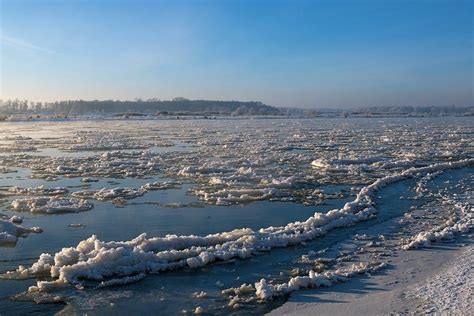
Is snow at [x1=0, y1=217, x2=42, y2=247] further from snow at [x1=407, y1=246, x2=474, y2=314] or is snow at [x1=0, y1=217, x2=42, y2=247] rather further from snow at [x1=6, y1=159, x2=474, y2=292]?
snow at [x1=407, y1=246, x2=474, y2=314]

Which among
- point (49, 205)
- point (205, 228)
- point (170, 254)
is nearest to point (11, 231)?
point (49, 205)

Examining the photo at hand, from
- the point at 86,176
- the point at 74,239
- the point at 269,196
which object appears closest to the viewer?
the point at 74,239

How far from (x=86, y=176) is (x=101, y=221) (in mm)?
7052

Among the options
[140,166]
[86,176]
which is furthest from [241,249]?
[140,166]

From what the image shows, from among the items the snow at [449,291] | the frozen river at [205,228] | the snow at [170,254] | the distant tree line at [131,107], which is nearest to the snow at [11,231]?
the frozen river at [205,228]

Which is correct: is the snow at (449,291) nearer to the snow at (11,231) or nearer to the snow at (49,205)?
the snow at (11,231)

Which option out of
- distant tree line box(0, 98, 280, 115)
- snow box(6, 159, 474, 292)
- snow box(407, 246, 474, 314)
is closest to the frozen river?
snow box(6, 159, 474, 292)

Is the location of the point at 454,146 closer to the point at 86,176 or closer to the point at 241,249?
the point at 86,176

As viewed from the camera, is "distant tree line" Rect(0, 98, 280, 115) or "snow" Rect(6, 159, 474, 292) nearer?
"snow" Rect(6, 159, 474, 292)

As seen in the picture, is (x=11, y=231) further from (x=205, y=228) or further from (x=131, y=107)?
(x=131, y=107)

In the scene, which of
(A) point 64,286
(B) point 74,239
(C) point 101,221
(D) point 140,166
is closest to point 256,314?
(A) point 64,286

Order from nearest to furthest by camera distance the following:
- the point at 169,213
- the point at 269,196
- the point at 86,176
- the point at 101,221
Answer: the point at 101,221 < the point at 169,213 < the point at 269,196 < the point at 86,176

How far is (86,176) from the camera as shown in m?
17.3

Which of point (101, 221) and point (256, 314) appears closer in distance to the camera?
point (256, 314)
